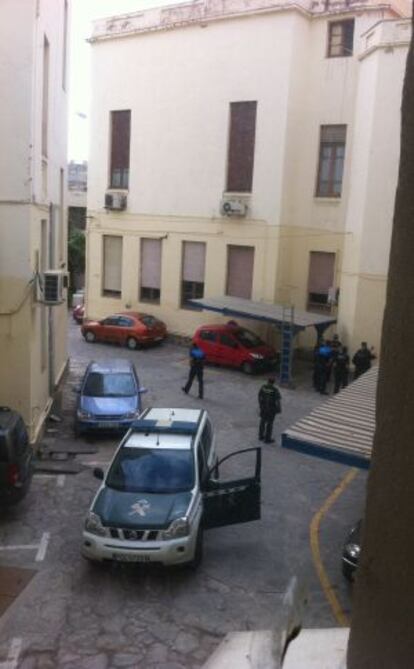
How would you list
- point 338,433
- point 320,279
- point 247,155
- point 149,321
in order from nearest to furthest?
point 338,433, point 247,155, point 320,279, point 149,321

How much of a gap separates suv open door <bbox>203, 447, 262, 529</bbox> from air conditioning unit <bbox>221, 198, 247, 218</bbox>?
16.6 m

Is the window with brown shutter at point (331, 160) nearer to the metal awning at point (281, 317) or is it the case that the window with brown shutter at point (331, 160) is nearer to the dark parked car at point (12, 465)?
the metal awning at point (281, 317)

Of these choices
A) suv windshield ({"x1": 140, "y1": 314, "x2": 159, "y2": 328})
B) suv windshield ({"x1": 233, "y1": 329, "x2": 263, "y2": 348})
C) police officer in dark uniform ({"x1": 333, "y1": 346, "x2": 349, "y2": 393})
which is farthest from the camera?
suv windshield ({"x1": 140, "y1": 314, "x2": 159, "y2": 328})

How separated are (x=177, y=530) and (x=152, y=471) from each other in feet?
Answer: 4.56

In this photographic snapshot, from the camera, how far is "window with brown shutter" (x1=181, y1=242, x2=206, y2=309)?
90.3 feet

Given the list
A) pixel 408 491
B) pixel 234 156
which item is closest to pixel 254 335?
pixel 234 156

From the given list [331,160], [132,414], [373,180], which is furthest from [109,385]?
[331,160]

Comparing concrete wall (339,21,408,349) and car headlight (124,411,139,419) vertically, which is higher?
concrete wall (339,21,408,349)

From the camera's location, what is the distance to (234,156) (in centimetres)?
2602

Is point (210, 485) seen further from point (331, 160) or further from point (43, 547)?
point (331, 160)

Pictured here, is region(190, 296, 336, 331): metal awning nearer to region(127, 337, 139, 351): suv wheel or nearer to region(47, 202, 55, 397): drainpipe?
region(127, 337, 139, 351): suv wheel

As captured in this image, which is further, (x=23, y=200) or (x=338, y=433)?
(x=23, y=200)

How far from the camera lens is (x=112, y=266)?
30141mm

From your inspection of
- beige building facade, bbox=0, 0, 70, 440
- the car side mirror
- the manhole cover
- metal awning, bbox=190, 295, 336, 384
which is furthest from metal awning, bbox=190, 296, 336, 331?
the manhole cover
